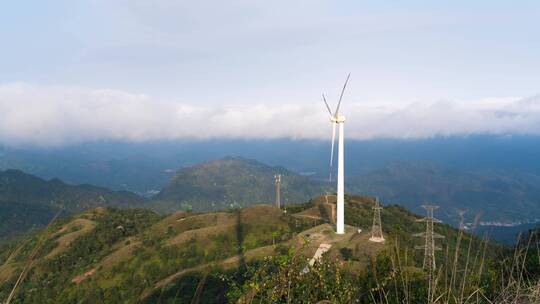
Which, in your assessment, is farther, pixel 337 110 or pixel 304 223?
pixel 304 223

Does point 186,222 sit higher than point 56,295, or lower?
higher

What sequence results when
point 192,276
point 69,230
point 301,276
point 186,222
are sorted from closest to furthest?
1. point 301,276
2. point 192,276
3. point 186,222
4. point 69,230

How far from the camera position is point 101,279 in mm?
127062

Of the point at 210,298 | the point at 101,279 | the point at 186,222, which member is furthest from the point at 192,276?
the point at 186,222

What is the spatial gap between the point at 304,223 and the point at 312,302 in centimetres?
12707

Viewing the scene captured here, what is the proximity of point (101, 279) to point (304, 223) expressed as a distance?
65813 mm

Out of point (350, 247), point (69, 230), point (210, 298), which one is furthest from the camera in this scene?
point (69, 230)

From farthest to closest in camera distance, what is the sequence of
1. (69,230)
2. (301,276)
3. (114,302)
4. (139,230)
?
(69,230) < (139,230) < (114,302) < (301,276)

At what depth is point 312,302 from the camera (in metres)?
12.0

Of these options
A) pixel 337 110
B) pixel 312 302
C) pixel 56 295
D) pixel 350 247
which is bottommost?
pixel 56 295

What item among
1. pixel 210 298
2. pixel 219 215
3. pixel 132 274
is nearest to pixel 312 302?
pixel 210 298

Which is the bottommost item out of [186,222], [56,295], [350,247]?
[56,295]

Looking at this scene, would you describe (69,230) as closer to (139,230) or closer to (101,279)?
(139,230)

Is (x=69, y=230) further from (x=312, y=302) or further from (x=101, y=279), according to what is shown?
(x=312, y=302)
